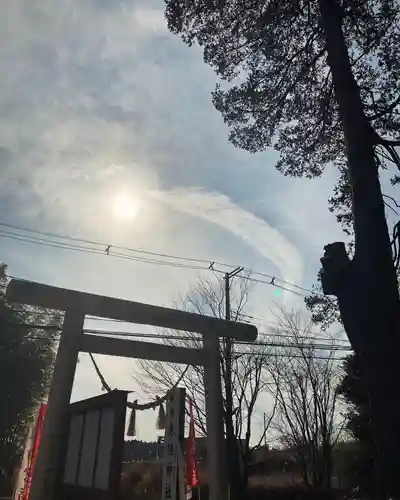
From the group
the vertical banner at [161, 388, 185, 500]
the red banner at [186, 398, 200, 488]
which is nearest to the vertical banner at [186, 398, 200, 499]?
the red banner at [186, 398, 200, 488]

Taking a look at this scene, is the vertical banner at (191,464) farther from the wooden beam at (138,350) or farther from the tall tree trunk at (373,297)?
the tall tree trunk at (373,297)

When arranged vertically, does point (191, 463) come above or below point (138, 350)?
below

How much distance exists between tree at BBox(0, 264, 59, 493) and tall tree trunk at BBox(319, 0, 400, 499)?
12201 millimetres

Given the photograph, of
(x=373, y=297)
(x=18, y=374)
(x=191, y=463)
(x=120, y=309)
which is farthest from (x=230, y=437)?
(x=373, y=297)

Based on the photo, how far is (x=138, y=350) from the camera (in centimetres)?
781

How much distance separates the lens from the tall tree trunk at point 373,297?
4246 mm

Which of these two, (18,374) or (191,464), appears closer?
(191,464)

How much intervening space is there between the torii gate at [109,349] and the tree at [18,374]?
27.4ft

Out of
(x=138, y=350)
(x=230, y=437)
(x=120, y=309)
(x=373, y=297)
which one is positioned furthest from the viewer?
(x=230, y=437)

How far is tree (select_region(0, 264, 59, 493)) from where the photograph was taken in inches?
610

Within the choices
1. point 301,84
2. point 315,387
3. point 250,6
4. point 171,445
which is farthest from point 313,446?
point 250,6

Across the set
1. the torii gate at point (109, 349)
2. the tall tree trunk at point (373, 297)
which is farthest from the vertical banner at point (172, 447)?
the tall tree trunk at point (373, 297)

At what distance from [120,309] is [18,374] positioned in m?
10.3

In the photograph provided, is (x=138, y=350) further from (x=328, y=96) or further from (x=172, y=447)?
(x=328, y=96)
